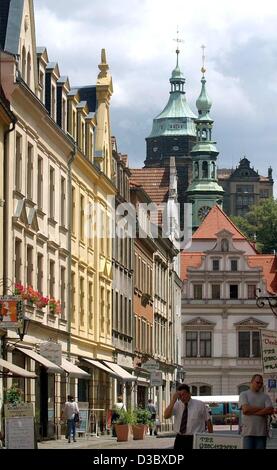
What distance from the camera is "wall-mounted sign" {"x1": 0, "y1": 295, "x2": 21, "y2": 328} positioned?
27891mm

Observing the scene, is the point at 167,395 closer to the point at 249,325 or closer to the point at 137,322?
the point at 137,322

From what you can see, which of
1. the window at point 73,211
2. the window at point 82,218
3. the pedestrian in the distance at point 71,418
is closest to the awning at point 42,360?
the pedestrian in the distance at point 71,418

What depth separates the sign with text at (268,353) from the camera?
19.7 m

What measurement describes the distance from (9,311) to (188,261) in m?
81.5

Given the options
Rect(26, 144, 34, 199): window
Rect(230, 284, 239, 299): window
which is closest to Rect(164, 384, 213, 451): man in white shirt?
Rect(26, 144, 34, 199): window

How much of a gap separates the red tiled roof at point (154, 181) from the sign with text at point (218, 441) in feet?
273

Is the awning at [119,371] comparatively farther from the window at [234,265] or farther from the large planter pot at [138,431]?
the window at [234,265]

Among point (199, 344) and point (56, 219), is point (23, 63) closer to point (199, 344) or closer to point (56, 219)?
point (56, 219)

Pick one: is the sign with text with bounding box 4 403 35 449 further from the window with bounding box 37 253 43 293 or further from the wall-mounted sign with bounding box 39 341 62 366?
the window with bounding box 37 253 43 293

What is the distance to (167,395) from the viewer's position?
→ 82625mm

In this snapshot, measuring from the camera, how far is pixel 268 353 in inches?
779

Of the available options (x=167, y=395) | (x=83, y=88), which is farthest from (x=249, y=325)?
(x=83, y=88)

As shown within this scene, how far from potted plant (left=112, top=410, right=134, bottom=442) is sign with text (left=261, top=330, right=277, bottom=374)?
21158mm

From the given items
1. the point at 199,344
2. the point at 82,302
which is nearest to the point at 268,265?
the point at 199,344
